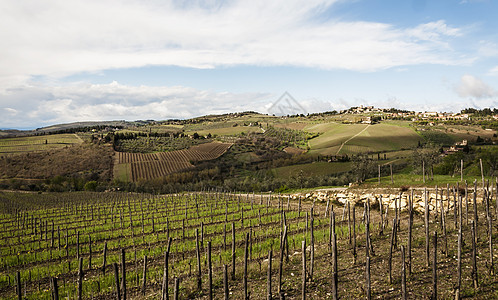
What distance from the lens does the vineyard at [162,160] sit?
6694cm

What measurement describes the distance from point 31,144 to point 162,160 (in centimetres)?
4884

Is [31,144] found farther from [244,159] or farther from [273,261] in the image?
[273,261]

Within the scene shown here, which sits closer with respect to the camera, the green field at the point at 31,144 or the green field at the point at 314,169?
the green field at the point at 314,169

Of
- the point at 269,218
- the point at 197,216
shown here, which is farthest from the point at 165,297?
the point at 197,216

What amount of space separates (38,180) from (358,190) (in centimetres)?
6062

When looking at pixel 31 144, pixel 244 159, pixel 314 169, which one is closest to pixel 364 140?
pixel 314 169

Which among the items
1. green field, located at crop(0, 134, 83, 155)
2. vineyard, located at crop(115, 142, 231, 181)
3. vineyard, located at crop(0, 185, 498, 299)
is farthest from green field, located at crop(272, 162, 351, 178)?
green field, located at crop(0, 134, 83, 155)

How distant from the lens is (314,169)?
6062 cm

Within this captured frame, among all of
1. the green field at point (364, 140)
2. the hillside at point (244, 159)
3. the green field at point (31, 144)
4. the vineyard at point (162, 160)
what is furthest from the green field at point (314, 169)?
the green field at point (31, 144)

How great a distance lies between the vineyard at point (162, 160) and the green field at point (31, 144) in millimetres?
27956

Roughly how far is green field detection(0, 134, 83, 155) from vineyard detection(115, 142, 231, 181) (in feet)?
91.7

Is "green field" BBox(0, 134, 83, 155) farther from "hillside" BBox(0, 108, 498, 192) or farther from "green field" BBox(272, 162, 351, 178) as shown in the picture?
"green field" BBox(272, 162, 351, 178)

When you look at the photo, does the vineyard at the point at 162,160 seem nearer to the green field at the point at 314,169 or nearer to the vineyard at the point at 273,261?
the green field at the point at 314,169

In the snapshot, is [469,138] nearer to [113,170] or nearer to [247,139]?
[247,139]
